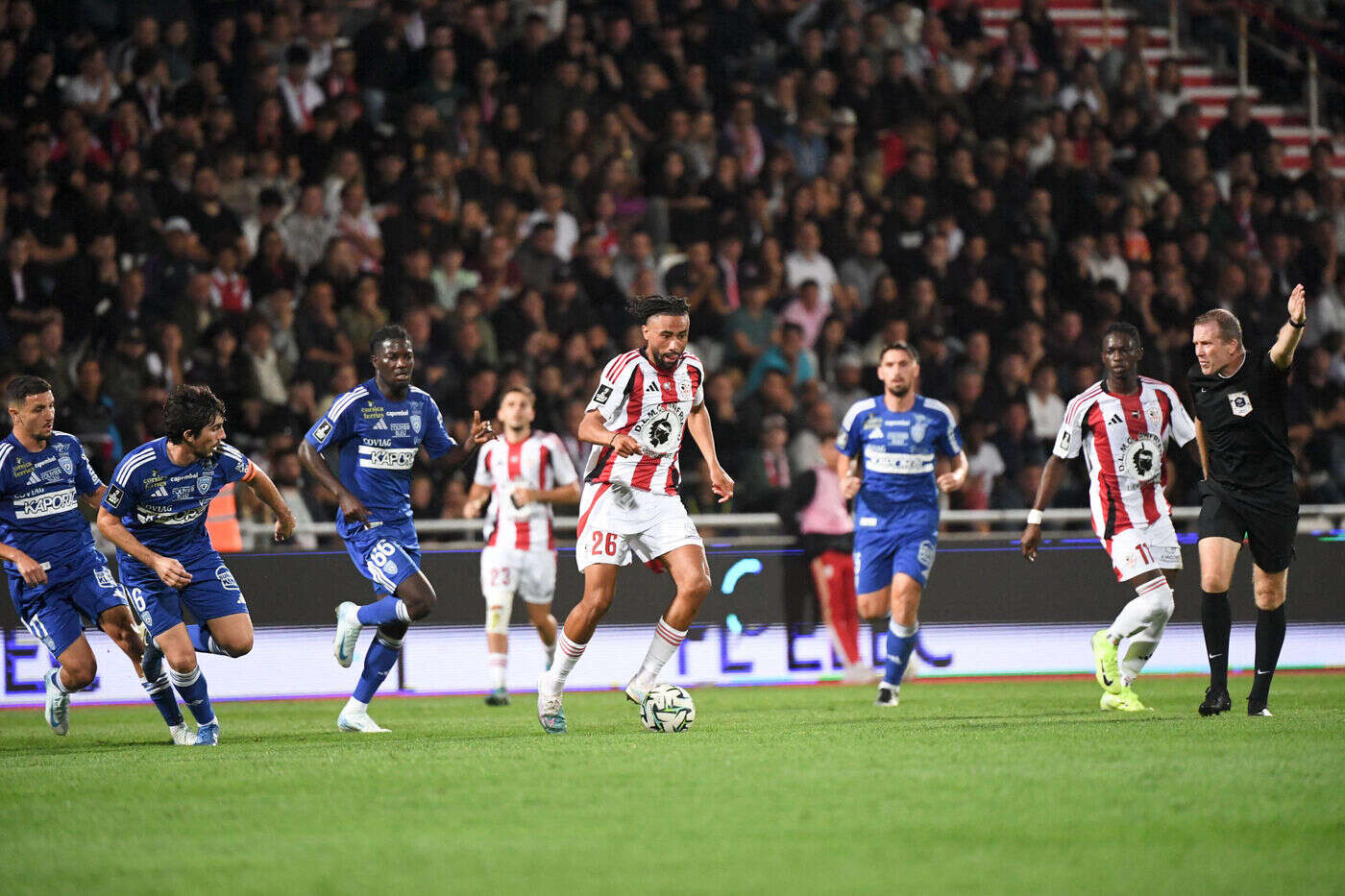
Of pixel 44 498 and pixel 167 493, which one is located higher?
pixel 167 493

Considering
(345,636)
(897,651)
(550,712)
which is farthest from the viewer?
(897,651)

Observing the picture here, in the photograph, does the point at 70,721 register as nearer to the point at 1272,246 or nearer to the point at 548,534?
the point at 548,534

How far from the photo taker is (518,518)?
496 inches

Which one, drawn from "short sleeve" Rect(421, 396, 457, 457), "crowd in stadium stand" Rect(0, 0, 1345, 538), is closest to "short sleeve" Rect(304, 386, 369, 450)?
"short sleeve" Rect(421, 396, 457, 457)

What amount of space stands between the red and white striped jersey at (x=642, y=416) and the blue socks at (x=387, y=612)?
1.49 m

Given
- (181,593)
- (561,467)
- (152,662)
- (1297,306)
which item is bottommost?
(152,662)

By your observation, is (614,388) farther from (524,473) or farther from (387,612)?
(524,473)

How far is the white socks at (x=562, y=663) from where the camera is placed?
8.78 meters

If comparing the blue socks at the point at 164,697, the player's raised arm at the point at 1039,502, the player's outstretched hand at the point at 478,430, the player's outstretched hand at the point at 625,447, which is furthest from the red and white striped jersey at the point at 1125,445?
the blue socks at the point at 164,697

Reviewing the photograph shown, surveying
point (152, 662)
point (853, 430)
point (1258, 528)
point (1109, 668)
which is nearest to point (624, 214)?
point (853, 430)

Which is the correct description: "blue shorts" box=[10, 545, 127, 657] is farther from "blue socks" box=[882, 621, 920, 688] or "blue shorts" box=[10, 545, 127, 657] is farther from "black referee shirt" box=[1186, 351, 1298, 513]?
"black referee shirt" box=[1186, 351, 1298, 513]

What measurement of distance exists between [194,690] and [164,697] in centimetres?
27

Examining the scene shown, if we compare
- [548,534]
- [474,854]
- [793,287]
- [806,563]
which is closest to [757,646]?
[806,563]

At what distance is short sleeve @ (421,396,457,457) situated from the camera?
1002 centimetres
